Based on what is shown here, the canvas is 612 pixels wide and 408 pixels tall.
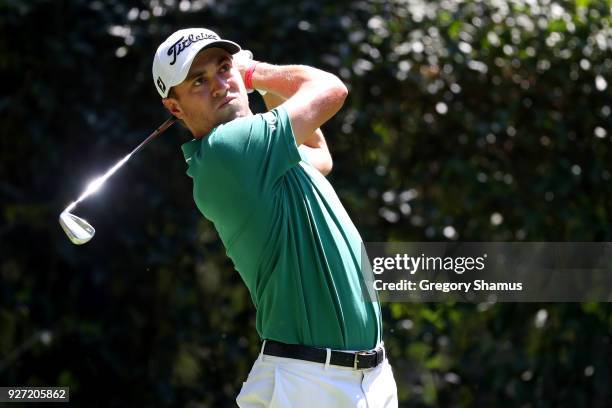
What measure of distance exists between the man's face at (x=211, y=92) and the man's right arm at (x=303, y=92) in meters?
0.15

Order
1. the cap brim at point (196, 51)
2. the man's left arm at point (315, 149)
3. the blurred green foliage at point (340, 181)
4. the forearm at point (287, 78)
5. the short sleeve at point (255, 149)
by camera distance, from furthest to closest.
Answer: the blurred green foliage at point (340, 181), the man's left arm at point (315, 149), the forearm at point (287, 78), the cap brim at point (196, 51), the short sleeve at point (255, 149)

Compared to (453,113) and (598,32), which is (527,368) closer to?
(453,113)

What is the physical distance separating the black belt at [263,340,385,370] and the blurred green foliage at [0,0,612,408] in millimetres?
2189

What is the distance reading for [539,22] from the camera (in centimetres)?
516

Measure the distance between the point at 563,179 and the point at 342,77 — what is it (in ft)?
4.00

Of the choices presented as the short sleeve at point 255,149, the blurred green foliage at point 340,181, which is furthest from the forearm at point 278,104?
the blurred green foliage at point 340,181

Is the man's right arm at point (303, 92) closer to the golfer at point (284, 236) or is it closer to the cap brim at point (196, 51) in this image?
the golfer at point (284, 236)

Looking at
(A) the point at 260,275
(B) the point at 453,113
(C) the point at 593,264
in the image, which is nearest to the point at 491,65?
(B) the point at 453,113

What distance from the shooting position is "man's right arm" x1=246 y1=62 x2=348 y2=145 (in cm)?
287

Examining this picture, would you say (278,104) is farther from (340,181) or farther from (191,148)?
(340,181)

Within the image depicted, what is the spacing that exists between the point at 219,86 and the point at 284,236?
1.57ft

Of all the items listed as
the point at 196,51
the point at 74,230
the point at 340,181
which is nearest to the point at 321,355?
the point at 74,230

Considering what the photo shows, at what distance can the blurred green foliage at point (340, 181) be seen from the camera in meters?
5.06

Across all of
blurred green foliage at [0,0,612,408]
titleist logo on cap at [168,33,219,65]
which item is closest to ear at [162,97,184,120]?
titleist logo on cap at [168,33,219,65]
